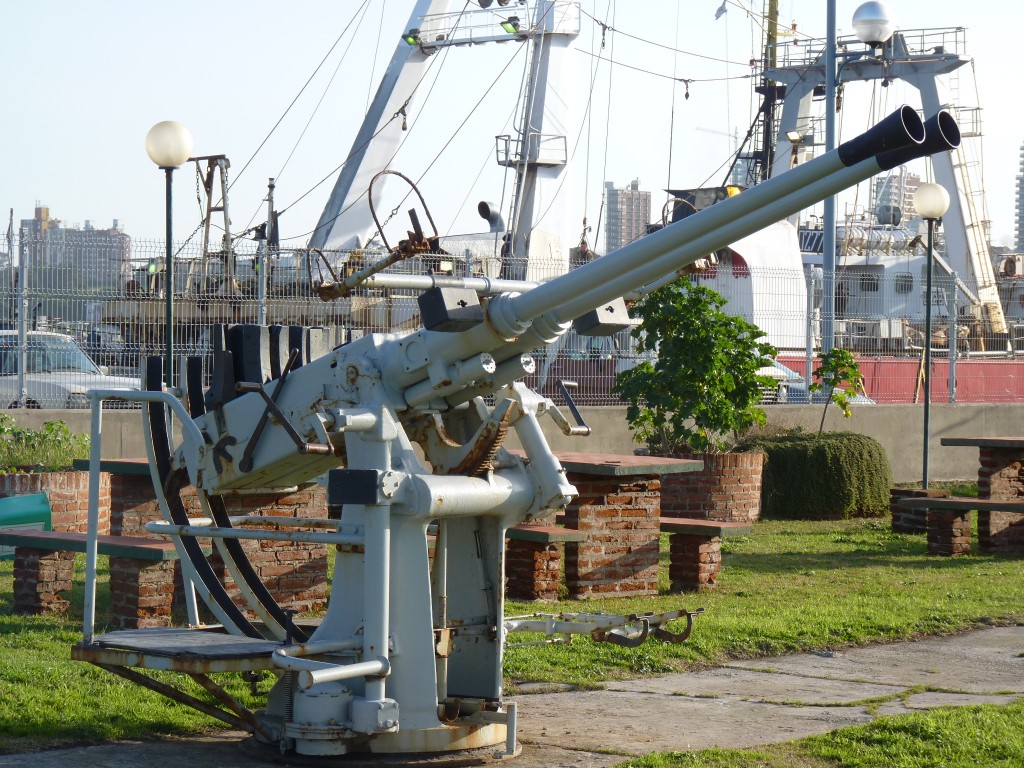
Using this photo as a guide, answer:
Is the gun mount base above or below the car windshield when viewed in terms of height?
below

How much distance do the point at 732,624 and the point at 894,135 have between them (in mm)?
4743

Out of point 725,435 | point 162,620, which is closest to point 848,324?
point 725,435

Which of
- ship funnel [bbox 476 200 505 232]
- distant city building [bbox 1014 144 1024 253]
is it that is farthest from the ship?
distant city building [bbox 1014 144 1024 253]

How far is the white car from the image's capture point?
15.1 m

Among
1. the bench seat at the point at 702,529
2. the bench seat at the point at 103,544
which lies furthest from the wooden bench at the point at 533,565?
the bench seat at the point at 103,544

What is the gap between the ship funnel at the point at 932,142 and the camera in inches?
186

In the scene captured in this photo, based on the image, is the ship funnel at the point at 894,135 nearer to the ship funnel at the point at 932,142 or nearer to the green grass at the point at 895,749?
the ship funnel at the point at 932,142

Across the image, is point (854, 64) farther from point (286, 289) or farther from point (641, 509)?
point (641, 509)

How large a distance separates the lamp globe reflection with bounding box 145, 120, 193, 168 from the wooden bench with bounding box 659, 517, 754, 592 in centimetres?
606

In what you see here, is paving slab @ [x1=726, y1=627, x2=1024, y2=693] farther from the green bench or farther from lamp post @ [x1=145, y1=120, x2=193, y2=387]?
lamp post @ [x1=145, y1=120, x2=193, y2=387]

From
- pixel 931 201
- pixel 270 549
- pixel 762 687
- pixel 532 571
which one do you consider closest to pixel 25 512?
pixel 270 549

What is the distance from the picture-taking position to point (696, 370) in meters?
14.3

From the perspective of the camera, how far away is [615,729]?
6430 millimetres

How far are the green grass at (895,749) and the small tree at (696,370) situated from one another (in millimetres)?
7869
